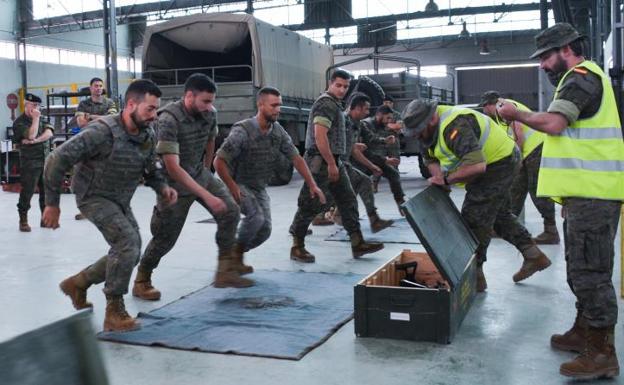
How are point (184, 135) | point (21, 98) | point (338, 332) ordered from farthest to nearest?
point (21, 98), point (184, 135), point (338, 332)

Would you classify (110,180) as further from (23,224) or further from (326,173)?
(23,224)

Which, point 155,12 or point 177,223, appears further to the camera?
point 155,12

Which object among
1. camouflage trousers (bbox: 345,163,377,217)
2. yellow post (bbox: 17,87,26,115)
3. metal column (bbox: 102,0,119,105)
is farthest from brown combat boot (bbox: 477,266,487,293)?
yellow post (bbox: 17,87,26,115)

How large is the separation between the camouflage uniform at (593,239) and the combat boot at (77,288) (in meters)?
3.07

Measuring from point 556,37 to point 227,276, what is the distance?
316 centimetres

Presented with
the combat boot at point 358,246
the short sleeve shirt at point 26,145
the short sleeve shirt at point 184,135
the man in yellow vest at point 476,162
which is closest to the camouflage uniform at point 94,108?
the short sleeve shirt at point 26,145

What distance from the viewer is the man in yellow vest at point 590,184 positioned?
333cm

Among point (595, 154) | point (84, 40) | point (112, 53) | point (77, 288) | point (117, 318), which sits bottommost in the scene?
point (117, 318)

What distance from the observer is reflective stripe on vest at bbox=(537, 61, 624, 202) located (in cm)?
335

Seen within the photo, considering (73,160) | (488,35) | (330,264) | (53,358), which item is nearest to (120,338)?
(73,160)

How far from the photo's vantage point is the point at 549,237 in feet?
24.7

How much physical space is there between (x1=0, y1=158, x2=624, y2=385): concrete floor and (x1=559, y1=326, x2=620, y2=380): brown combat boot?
7 cm

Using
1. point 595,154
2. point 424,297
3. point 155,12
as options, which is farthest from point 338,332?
point 155,12

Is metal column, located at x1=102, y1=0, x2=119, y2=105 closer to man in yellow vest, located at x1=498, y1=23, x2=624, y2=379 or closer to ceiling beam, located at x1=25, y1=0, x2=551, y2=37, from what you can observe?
ceiling beam, located at x1=25, y1=0, x2=551, y2=37
